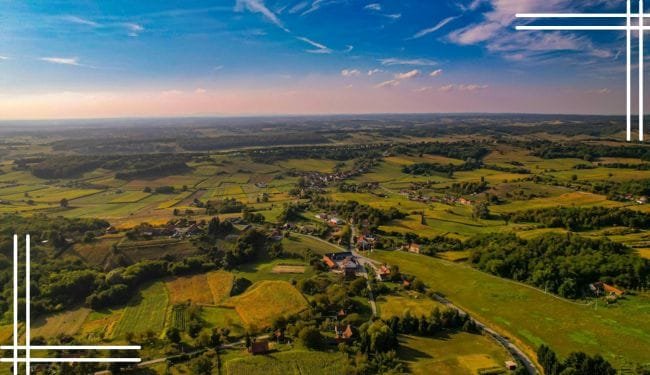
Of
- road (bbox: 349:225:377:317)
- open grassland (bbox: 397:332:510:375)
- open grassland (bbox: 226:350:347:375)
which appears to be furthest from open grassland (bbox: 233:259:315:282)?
open grassland (bbox: 397:332:510:375)

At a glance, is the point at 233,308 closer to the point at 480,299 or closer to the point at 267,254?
the point at 267,254

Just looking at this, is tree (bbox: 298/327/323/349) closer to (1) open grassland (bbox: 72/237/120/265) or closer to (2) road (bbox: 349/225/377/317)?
(2) road (bbox: 349/225/377/317)

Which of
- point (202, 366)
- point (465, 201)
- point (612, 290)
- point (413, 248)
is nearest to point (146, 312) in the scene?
point (202, 366)

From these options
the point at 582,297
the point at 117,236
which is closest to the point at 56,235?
the point at 117,236

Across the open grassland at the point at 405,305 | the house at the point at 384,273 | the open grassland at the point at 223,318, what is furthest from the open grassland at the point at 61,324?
the house at the point at 384,273

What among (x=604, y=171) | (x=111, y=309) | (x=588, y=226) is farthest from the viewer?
(x=604, y=171)

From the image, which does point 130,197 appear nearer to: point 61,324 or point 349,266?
point 61,324
